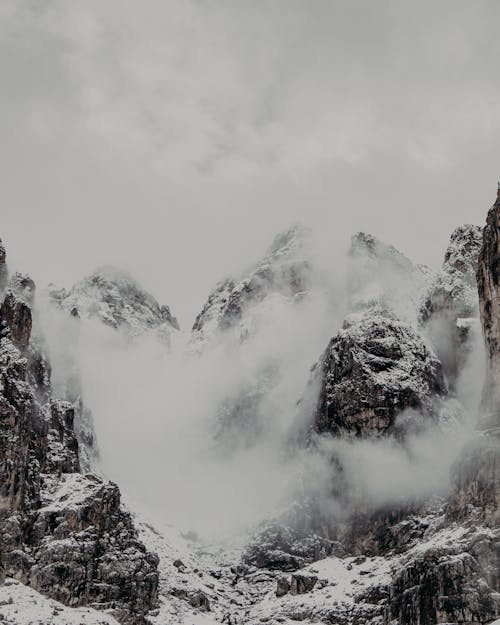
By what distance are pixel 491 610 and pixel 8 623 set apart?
87953 mm

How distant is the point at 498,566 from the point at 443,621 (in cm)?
1447

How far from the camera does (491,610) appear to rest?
195m

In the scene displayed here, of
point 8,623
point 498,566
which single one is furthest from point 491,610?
point 8,623

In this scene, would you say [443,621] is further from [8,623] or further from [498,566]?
[8,623]

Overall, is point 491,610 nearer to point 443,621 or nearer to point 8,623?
point 443,621

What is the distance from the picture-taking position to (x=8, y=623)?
195250 millimetres

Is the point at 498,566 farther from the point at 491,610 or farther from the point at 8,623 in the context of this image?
the point at 8,623

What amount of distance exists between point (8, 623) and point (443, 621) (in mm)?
80111

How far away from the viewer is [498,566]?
200 m

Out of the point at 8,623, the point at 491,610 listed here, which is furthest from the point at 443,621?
the point at 8,623

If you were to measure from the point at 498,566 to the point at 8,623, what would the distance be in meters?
90.9
